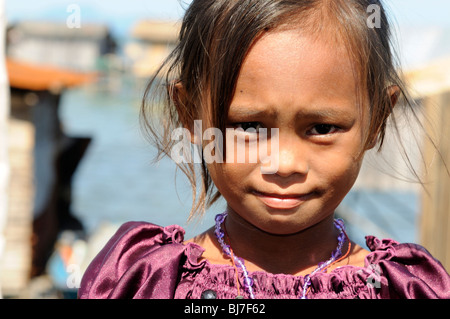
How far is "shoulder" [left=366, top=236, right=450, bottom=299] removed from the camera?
3.81ft

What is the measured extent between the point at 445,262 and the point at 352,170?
2564mm

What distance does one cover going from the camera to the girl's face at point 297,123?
3.52 ft

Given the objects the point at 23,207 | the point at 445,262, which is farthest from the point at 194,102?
the point at 23,207

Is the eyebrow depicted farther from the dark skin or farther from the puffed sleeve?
the puffed sleeve

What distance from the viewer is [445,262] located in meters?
3.45

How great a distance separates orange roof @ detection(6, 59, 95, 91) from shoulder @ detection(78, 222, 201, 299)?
483cm

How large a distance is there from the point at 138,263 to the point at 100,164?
34.7 ft

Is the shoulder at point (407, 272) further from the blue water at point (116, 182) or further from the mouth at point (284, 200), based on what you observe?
the blue water at point (116, 182)

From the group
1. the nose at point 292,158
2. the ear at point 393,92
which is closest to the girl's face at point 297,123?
the nose at point 292,158

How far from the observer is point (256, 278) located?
3.93ft

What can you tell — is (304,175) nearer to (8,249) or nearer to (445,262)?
(445,262)

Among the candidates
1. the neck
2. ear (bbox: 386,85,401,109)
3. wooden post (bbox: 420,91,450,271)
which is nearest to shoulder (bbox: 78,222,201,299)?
the neck

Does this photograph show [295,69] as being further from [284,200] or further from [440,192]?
[440,192]

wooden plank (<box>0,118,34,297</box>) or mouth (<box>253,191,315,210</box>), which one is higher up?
mouth (<box>253,191,315,210</box>)
